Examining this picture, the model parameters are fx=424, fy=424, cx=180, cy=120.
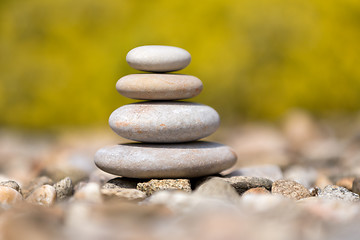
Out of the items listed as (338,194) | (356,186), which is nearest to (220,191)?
(338,194)

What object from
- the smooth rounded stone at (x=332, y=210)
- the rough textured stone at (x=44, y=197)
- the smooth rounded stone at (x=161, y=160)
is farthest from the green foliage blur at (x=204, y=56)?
the smooth rounded stone at (x=332, y=210)

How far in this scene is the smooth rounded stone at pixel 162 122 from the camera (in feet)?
14.0

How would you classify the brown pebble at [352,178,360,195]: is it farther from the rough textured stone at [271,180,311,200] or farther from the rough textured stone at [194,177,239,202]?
the rough textured stone at [194,177,239,202]

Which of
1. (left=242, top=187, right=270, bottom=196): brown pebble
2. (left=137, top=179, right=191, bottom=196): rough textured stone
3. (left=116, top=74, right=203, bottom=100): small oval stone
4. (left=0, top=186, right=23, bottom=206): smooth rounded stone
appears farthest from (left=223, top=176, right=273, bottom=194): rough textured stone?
(left=0, top=186, right=23, bottom=206): smooth rounded stone

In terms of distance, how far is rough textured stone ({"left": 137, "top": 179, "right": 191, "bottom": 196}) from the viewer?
407 centimetres

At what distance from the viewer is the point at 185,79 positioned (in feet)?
14.8

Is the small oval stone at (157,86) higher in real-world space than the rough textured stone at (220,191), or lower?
higher

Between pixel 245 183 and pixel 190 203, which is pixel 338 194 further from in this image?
pixel 190 203

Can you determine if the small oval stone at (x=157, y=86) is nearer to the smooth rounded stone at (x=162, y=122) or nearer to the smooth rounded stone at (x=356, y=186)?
the smooth rounded stone at (x=162, y=122)

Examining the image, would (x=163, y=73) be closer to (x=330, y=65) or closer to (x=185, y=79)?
(x=185, y=79)

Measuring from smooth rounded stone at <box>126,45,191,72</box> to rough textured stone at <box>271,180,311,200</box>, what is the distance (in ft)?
5.34

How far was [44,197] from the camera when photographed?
12.4 ft

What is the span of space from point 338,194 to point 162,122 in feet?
5.99

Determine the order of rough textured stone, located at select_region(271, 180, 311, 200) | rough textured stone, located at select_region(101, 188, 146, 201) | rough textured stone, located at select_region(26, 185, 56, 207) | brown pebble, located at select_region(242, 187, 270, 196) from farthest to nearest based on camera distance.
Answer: rough textured stone, located at select_region(271, 180, 311, 200), brown pebble, located at select_region(242, 187, 270, 196), rough textured stone, located at select_region(26, 185, 56, 207), rough textured stone, located at select_region(101, 188, 146, 201)
